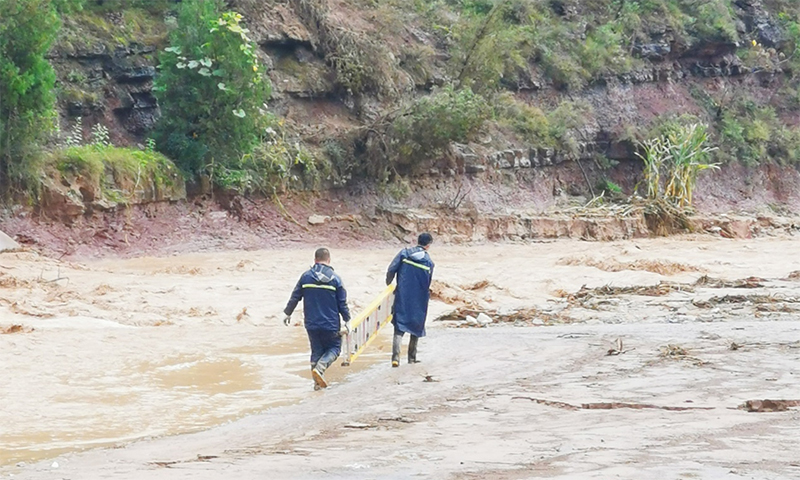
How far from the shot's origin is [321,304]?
10984 mm

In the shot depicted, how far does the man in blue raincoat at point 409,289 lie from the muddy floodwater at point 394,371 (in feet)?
1.57

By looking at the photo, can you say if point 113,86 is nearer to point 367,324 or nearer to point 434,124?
point 434,124

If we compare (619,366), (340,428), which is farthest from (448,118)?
(340,428)

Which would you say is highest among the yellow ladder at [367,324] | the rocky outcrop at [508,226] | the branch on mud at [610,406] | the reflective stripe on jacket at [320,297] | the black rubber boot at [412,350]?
the reflective stripe on jacket at [320,297]

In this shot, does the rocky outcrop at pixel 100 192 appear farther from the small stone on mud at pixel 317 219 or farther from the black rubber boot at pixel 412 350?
the black rubber boot at pixel 412 350

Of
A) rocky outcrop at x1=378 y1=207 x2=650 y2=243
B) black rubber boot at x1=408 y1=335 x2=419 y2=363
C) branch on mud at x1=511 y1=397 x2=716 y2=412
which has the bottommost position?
rocky outcrop at x1=378 y1=207 x2=650 y2=243

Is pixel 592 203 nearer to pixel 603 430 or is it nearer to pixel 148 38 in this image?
pixel 148 38

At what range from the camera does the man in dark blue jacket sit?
431 inches

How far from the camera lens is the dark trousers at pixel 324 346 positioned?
11.0 meters

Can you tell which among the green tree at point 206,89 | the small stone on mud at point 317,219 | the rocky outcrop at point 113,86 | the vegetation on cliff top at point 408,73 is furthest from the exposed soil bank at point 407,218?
the rocky outcrop at point 113,86

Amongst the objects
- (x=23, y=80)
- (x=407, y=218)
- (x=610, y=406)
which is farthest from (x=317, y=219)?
(x=610, y=406)

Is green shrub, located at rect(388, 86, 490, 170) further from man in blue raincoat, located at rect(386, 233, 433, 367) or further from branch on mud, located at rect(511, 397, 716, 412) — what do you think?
branch on mud, located at rect(511, 397, 716, 412)

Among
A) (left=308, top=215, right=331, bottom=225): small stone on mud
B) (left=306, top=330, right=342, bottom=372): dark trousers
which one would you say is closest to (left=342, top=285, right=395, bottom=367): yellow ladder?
(left=306, top=330, right=342, bottom=372): dark trousers

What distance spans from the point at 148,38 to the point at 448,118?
665 cm
